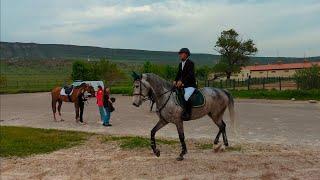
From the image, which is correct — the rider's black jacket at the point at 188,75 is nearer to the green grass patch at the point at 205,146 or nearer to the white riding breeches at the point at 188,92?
the white riding breeches at the point at 188,92

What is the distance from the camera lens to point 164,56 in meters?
166

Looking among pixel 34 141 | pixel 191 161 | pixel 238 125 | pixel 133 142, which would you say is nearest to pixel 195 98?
pixel 191 161

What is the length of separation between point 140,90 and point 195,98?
1.32 meters

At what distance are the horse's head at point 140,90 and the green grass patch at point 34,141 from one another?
3121 millimetres

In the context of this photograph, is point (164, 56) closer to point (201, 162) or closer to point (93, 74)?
point (93, 74)

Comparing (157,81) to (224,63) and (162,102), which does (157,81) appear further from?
(224,63)

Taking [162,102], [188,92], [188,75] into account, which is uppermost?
[188,75]

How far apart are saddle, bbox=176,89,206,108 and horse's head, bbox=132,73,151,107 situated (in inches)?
28.6

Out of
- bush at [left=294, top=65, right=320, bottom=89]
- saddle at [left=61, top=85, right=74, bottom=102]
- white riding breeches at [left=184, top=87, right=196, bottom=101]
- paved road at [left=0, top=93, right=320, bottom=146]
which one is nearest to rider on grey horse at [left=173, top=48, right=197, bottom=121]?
white riding breeches at [left=184, top=87, right=196, bottom=101]

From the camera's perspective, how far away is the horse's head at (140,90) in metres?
10.7

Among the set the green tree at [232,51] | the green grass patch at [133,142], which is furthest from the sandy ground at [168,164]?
the green tree at [232,51]

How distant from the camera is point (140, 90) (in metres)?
10.7

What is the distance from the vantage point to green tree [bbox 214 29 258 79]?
65.6m

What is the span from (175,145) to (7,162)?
4352mm
